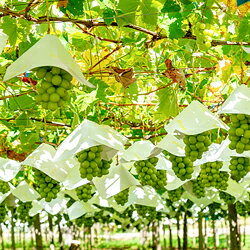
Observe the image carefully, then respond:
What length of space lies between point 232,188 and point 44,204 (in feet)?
10.6

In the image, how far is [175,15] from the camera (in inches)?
101

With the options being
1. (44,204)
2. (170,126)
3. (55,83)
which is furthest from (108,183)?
(44,204)

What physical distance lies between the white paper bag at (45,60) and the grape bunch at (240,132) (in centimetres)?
102

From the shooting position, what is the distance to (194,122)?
233 cm

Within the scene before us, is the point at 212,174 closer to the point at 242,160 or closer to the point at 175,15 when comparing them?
the point at 242,160

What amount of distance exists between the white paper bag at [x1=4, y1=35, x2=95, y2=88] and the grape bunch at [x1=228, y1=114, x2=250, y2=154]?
3.34 feet

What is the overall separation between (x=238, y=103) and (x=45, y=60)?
3.46 feet

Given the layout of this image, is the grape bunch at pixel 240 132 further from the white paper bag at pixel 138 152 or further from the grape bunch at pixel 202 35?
the white paper bag at pixel 138 152

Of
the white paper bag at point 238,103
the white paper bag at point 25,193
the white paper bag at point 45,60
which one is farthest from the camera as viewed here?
the white paper bag at point 25,193

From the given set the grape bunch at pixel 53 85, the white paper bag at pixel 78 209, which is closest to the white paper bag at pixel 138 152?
the grape bunch at pixel 53 85

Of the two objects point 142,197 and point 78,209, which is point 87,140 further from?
point 78,209

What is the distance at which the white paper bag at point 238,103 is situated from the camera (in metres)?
2.15

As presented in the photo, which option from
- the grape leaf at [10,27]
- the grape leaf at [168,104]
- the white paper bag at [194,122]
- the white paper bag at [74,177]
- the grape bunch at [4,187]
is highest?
the grape leaf at [10,27]

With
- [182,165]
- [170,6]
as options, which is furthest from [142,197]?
[170,6]
